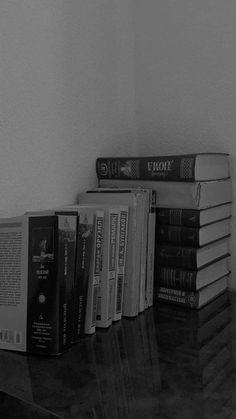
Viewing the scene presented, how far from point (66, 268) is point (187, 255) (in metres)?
0.29

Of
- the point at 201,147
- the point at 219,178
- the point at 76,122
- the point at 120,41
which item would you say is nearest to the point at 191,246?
the point at 219,178

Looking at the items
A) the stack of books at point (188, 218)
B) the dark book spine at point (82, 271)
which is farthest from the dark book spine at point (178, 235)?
the dark book spine at point (82, 271)

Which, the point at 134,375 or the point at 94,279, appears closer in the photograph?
the point at 134,375

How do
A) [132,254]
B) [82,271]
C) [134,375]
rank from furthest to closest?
1. [132,254]
2. [82,271]
3. [134,375]

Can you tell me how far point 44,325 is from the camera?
725 mm

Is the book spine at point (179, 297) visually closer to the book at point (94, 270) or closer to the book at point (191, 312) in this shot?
the book at point (191, 312)

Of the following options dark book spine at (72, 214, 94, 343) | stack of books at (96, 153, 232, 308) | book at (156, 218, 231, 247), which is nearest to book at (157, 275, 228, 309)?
stack of books at (96, 153, 232, 308)

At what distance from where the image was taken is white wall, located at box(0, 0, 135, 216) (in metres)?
0.86

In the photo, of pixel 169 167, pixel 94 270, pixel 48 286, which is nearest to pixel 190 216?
pixel 169 167

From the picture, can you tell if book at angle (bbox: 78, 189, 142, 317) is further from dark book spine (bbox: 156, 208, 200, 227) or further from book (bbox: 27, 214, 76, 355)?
book (bbox: 27, 214, 76, 355)

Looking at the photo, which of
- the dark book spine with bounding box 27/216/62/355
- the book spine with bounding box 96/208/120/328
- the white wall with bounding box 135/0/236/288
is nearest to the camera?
the dark book spine with bounding box 27/216/62/355

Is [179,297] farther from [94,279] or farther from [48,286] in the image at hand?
[48,286]

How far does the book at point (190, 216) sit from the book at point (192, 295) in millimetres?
145

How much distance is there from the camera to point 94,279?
0.83m
